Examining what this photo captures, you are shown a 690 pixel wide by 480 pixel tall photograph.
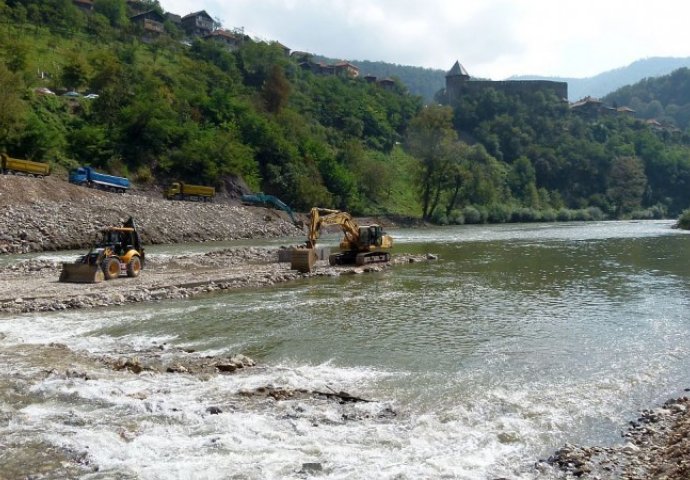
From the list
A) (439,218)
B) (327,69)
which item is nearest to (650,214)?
(439,218)

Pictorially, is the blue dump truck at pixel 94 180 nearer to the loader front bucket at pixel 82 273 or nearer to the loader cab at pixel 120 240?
the loader cab at pixel 120 240

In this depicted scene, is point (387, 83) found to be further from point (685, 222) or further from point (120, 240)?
point (120, 240)

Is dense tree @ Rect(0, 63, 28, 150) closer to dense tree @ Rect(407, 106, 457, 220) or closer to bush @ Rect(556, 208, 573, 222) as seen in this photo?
dense tree @ Rect(407, 106, 457, 220)

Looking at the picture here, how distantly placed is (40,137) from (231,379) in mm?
42462

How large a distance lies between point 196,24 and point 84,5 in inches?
1099

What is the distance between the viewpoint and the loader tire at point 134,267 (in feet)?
70.4

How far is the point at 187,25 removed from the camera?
5002 inches

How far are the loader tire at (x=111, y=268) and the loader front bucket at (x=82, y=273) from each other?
1.08 feet

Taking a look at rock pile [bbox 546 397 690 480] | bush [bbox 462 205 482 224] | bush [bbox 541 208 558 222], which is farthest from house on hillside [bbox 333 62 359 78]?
rock pile [bbox 546 397 690 480]

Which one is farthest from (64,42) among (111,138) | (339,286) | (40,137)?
(339,286)

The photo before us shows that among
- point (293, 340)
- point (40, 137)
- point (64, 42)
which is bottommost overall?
point (293, 340)

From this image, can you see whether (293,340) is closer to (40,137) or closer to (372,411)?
(372,411)

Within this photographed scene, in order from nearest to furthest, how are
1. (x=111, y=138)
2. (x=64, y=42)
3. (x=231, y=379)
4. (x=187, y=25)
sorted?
(x=231, y=379), (x=111, y=138), (x=64, y=42), (x=187, y=25)

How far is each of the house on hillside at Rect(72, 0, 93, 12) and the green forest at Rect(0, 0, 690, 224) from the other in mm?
1550
